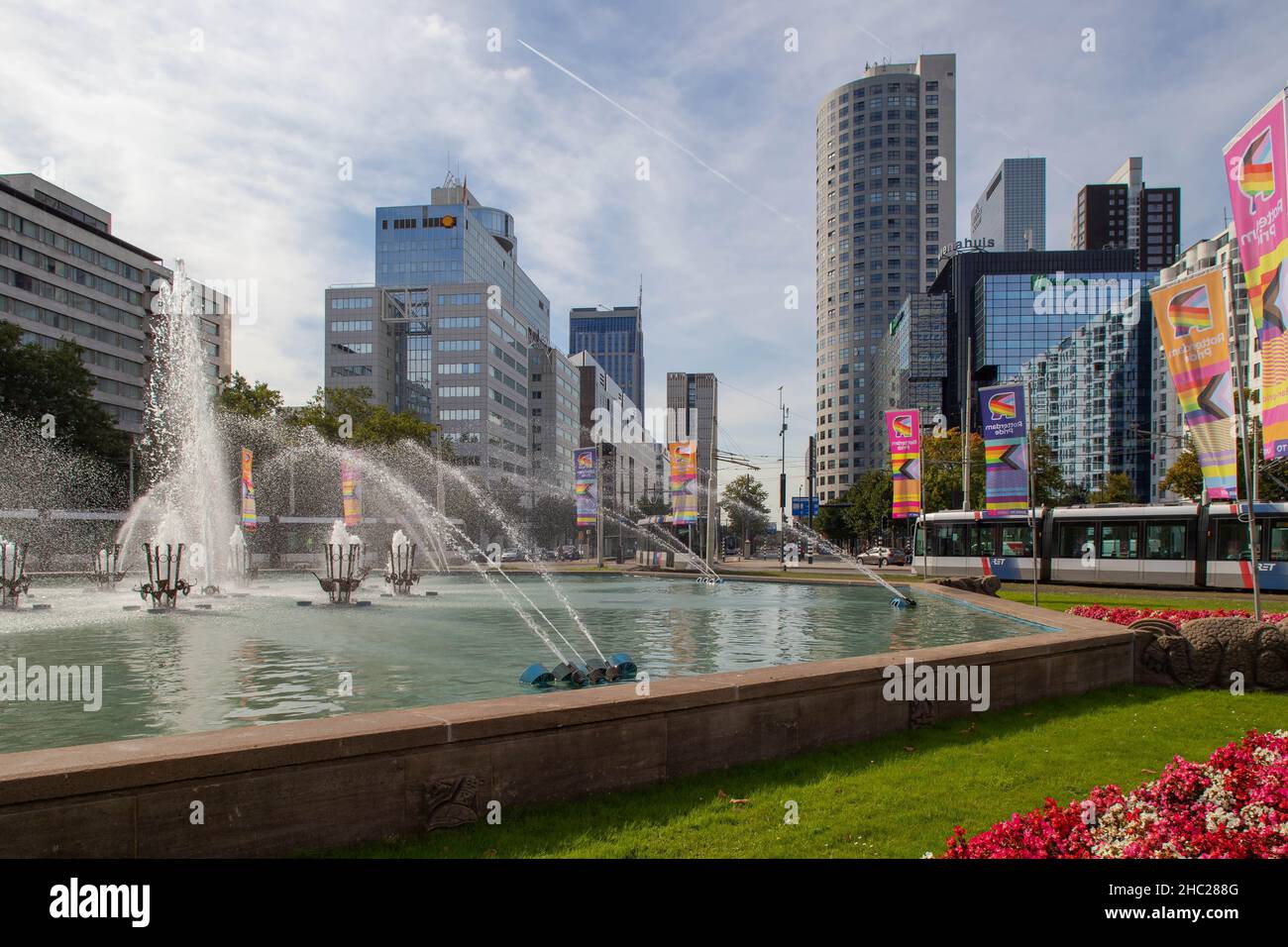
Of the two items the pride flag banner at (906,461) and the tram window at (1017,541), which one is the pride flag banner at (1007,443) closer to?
the tram window at (1017,541)

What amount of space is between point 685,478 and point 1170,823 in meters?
43.4

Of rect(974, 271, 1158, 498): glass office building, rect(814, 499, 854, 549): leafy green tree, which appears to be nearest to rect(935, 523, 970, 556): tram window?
rect(814, 499, 854, 549): leafy green tree

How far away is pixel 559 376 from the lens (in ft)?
518

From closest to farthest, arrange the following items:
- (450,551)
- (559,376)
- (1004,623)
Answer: (1004,623), (450,551), (559,376)

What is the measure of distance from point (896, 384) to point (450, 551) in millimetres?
97776

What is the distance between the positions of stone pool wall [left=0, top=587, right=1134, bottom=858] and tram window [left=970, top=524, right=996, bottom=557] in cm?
3387

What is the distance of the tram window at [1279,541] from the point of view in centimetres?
2886

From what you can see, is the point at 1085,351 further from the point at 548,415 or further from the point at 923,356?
the point at 548,415

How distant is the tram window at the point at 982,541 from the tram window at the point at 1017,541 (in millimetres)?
633

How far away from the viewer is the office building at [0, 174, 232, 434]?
251ft

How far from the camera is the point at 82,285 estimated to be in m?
84.2

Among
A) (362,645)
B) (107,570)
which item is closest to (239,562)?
(107,570)

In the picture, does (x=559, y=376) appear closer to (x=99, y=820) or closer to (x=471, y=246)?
(x=471, y=246)
